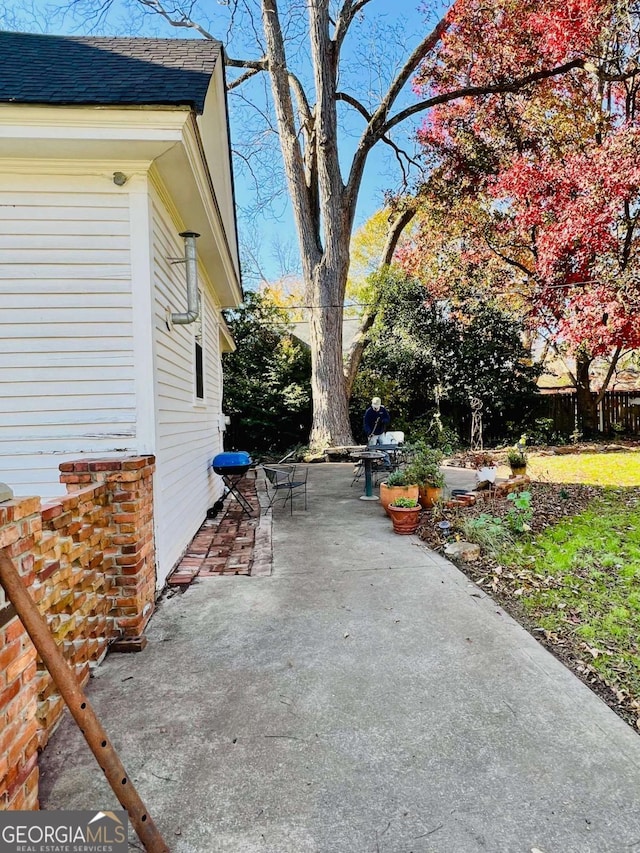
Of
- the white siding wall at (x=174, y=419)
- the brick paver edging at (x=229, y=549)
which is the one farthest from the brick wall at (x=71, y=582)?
the brick paver edging at (x=229, y=549)

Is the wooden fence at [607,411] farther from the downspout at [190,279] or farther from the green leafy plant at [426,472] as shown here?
the downspout at [190,279]

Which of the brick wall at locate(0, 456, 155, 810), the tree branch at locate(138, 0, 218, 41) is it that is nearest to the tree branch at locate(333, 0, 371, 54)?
the tree branch at locate(138, 0, 218, 41)

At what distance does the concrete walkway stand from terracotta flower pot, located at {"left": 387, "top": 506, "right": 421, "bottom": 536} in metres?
1.73

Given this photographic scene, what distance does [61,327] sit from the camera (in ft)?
11.0

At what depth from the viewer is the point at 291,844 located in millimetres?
1514

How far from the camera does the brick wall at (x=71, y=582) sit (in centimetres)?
145

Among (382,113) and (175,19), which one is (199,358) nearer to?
(382,113)

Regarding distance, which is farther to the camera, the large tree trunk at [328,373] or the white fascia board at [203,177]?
the large tree trunk at [328,373]

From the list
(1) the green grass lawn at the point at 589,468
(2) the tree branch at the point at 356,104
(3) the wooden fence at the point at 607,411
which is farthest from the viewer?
(3) the wooden fence at the point at 607,411

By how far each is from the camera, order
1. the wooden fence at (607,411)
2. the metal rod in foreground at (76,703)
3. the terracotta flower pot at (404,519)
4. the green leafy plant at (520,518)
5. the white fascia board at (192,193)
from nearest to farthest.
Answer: the metal rod in foreground at (76,703), the white fascia board at (192,193), the green leafy plant at (520,518), the terracotta flower pot at (404,519), the wooden fence at (607,411)

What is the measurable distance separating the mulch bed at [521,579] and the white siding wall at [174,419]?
251 cm

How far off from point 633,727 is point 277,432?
12.1 metres

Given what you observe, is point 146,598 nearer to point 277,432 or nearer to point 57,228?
point 57,228

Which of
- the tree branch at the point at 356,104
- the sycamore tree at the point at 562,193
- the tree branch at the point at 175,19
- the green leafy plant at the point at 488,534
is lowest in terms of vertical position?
the green leafy plant at the point at 488,534
